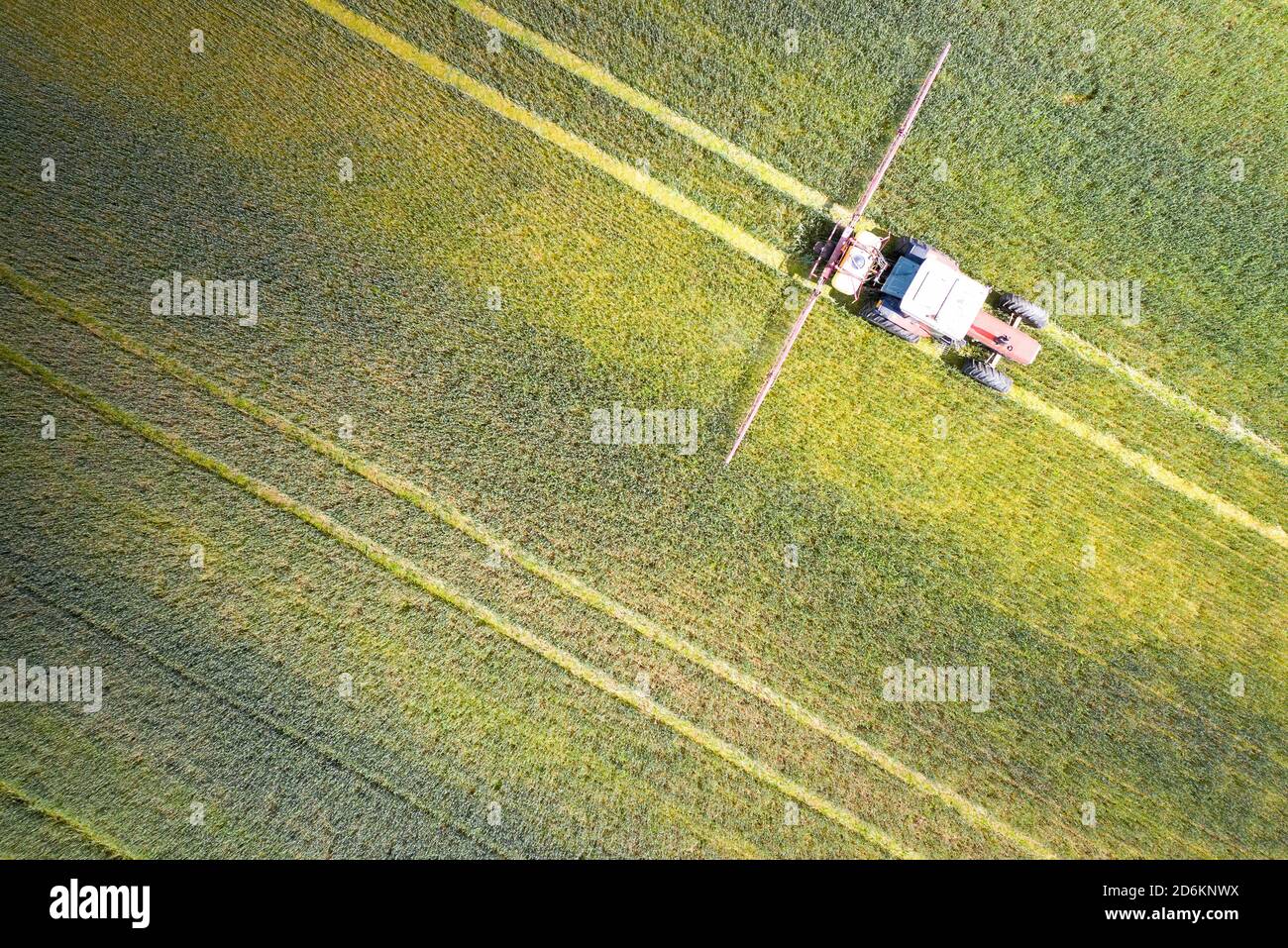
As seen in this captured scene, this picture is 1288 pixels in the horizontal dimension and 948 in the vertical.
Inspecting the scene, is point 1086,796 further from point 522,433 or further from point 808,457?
point 522,433

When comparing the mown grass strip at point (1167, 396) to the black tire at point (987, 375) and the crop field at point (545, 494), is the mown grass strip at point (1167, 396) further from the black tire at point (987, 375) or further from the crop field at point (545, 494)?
the black tire at point (987, 375)

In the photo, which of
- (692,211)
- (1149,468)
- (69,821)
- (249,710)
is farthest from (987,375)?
(69,821)

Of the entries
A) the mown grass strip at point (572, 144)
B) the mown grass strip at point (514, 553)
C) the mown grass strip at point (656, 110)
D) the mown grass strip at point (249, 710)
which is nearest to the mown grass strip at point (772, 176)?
the mown grass strip at point (656, 110)

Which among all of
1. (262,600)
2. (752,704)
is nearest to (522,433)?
(262,600)

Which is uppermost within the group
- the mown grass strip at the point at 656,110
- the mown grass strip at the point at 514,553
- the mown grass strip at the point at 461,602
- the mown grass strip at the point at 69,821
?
the mown grass strip at the point at 656,110

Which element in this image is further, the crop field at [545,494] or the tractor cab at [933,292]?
the crop field at [545,494]

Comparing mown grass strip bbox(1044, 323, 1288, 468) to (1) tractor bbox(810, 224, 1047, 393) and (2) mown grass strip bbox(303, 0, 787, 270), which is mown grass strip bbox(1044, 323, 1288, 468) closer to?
(1) tractor bbox(810, 224, 1047, 393)
